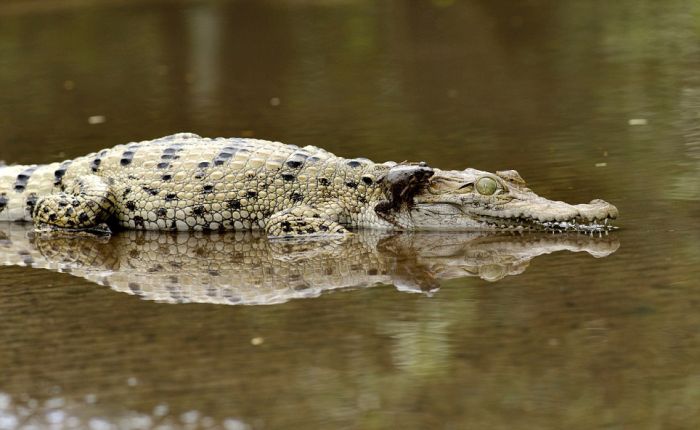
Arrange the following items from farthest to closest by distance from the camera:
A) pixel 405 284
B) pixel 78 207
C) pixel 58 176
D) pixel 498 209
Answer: pixel 58 176
pixel 78 207
pixel 498 209
pixel 405 284

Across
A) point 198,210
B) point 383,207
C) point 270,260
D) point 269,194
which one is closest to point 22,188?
point 198,210

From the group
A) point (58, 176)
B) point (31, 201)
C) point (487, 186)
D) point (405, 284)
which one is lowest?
A: point (31, 201)

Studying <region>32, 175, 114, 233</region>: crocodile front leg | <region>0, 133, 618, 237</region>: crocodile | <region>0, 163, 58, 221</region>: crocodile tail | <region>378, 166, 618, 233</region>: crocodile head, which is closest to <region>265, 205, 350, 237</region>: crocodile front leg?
<region>0, 133, 618, 237</region>: crocodile

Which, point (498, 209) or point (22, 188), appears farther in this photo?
point (22, 188)

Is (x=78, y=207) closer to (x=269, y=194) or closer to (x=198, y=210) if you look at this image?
(x=198, y=210)

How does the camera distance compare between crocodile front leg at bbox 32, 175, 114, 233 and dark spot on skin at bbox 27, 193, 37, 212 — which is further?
dark spot on skin at bbox 27, 193, 37, 212

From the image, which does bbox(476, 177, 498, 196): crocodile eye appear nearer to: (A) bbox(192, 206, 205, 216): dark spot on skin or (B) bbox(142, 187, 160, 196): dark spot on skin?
(A) bbox(192, 206, 205, 216): dark spot on skin

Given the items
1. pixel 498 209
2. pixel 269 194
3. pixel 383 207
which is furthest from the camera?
pixel 269 194
